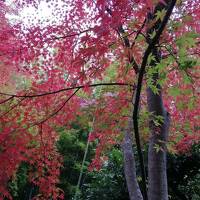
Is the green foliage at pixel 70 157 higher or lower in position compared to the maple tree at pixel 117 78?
higher

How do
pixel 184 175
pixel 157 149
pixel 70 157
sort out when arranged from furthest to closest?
pixel 70 157 < pixel 184 175 < pixel 157 149

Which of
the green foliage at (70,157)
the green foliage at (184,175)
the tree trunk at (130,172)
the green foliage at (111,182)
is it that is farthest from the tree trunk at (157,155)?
the green foliage at (70,157)

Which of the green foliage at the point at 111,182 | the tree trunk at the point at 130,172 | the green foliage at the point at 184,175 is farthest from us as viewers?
the green foliage at the point at 111,182

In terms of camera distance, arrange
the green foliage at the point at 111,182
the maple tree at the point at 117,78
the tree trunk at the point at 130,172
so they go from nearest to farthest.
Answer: the maple tree at the point at 117,78 → the tree trunk at the point at 130,172 → the green foliage at the point at 111,182

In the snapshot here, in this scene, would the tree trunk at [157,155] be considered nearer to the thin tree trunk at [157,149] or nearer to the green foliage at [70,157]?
the thin tree trunk at [157,149]

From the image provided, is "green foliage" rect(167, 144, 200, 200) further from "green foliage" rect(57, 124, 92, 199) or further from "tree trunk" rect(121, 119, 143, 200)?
"green foliage" rect(57, 124, 92, 199)

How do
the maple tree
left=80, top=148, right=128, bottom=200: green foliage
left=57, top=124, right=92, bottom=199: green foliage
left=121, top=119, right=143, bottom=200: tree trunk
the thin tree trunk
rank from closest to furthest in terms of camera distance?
the maple tree < the thin tree trunk < left=121, top=119, right=143, bottom=200: tree trunk < left=80, top=148, right=128, bottom=200: green foliage < left=57, top=124, right=92, bottom=199: green foliage

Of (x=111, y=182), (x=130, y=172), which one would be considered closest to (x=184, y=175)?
(x=111, y=182)

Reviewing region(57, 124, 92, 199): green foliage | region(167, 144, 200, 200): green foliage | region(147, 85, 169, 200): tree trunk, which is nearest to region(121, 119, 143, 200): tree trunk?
region(147, 85, 169, 200): tree trunk

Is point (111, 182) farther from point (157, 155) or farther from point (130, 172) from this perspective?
point (157, 155)

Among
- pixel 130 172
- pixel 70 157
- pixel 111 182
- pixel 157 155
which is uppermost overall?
pixel 70 157

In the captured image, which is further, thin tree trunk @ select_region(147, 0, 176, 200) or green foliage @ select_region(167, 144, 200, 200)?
green foliage @ select_region(167, 144, 200, 200)

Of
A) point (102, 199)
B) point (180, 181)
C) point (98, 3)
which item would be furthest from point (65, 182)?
point (98, 3)

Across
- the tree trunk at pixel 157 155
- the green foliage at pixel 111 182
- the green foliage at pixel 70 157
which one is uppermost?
the green foliage at pixel 70 157
